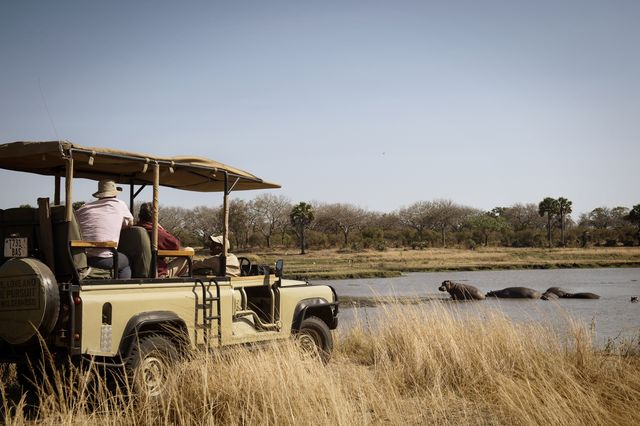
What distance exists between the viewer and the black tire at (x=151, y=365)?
6277 millimetres

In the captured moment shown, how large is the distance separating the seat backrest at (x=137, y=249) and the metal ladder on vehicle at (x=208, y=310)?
0.56 metres

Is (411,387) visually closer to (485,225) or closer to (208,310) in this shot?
(208,310)

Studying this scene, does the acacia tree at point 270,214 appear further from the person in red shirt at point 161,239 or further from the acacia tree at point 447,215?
the person in red shirt at point 161,239

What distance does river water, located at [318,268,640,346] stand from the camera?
16.6 metres

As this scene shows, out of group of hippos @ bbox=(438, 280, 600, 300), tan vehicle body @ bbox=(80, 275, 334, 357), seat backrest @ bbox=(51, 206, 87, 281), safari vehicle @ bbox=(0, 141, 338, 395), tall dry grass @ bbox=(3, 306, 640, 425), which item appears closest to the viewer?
tall dry grass @ bbox=(3, 306, 640, 425)

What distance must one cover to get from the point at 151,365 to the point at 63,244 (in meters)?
1.43

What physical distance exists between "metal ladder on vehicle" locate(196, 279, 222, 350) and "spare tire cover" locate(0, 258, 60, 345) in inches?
61.1

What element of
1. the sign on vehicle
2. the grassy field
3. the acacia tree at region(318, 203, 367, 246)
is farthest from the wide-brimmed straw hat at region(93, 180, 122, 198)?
the acacia tree at region(318, 203, 367, 246)

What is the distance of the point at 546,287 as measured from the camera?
103 ft

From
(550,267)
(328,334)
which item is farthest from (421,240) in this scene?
(328,334)

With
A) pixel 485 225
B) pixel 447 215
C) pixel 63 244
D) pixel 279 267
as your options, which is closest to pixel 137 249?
pixel 63 244

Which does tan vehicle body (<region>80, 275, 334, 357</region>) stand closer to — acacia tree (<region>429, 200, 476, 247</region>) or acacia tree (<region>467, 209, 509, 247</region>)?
acacia tree (<region>467, 209, 509, 247</region>)

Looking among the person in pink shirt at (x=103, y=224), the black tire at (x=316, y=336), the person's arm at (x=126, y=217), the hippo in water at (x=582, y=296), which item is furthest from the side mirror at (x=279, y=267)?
the hippo in water at (x=582, y=296)

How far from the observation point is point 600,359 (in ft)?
28.1
